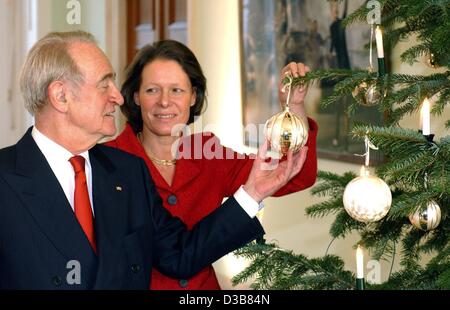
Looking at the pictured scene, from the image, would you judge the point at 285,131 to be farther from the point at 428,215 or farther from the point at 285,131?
the point at 428,215

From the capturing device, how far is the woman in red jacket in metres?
2.63

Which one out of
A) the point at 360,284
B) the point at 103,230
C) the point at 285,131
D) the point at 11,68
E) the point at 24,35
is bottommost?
the point at 360,284

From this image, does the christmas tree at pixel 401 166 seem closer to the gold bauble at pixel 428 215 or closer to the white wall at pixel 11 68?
the gold bauble at pixel 428 215

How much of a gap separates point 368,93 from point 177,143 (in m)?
0.87

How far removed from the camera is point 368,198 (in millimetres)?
1875

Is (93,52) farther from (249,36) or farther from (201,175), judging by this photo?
(249,36)

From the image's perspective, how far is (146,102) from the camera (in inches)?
108

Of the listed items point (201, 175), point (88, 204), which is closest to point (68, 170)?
point (88, 204)

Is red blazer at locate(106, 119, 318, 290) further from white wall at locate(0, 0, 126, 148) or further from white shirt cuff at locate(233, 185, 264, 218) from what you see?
white wall at locate(0, 0, 126, 148)

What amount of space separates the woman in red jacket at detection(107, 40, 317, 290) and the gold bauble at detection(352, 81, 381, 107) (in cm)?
44

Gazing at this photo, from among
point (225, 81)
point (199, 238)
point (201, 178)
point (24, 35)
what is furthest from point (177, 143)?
point (24, 35)

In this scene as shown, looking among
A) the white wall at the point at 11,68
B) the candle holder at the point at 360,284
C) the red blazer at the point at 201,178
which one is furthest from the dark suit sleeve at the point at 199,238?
the white wall at the point at 11,68
